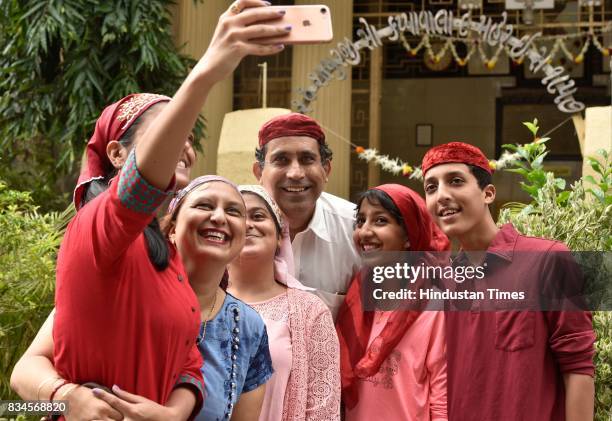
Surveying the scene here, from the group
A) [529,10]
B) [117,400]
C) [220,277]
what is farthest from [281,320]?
[529,10]

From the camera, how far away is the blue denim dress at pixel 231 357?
1.90 m

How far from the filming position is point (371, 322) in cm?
263

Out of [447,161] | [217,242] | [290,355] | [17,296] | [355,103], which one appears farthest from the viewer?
[355,103]

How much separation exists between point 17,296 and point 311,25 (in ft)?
7.16

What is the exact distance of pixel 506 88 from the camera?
9914 millimetres

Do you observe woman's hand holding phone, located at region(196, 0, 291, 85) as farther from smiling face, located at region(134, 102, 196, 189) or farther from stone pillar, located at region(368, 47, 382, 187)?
stone pillar, located at region(368, 47, 382, 187)

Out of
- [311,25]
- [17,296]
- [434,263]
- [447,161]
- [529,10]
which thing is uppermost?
[529,10]

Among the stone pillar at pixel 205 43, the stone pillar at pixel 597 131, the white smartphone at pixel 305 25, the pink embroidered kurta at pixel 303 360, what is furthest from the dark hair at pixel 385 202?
the stone pillar at pixel 205 43

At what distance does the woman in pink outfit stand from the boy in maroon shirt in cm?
35

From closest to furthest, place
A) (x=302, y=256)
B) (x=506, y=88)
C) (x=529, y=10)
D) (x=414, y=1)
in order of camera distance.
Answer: (x=302, y=256) → (x=529, y=10) → (x=414, y=1) → (x=506, y=88)

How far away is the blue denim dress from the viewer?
1897 mm

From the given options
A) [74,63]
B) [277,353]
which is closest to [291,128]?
[277,353]

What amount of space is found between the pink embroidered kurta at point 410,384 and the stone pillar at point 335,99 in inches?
207

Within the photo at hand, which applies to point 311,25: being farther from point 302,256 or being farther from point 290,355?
point 302,256
